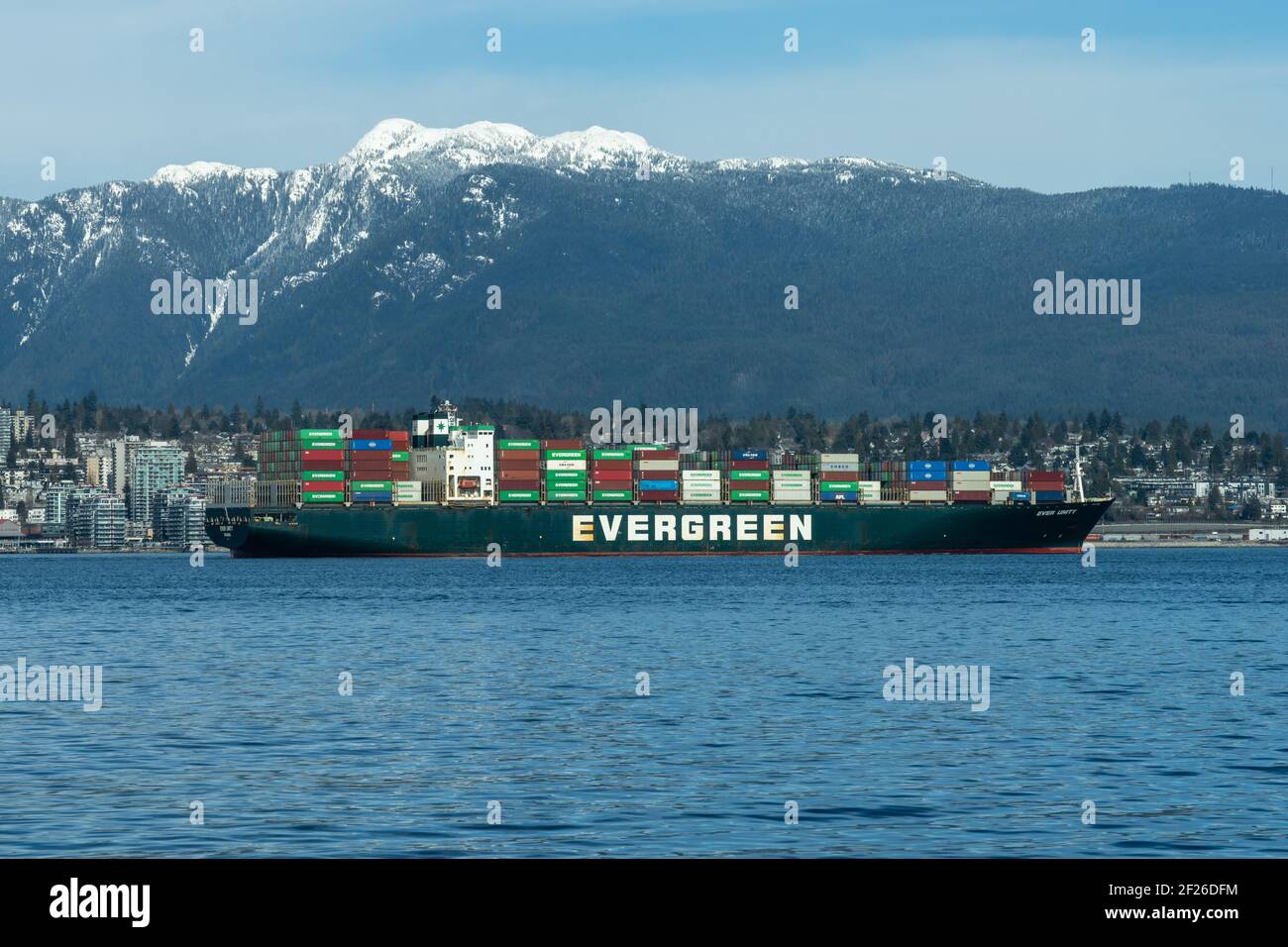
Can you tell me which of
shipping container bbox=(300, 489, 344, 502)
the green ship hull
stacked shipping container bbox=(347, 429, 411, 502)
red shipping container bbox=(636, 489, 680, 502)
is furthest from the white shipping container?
shipping container bbox=(300, 489, 344, 502)

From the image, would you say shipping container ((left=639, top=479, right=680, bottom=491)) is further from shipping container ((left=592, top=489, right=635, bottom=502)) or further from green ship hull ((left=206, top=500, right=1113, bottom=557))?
green ship hull ((left=206, top=500, right=1113, bottom=557))

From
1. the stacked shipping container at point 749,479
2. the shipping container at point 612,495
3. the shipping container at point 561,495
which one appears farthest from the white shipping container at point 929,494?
the shipping container at point 561,495

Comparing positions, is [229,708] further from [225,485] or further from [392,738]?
[225,485]

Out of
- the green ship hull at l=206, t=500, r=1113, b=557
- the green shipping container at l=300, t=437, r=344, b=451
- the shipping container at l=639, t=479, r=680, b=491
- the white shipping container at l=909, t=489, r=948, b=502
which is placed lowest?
the green ship hull at l=206, t=500, r=1113, b=557

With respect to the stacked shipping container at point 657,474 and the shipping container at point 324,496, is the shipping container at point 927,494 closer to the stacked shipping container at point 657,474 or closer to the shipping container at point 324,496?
the stacked shipping container at point 657,474

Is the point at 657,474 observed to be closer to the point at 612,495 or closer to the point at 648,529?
the point at 612,495
